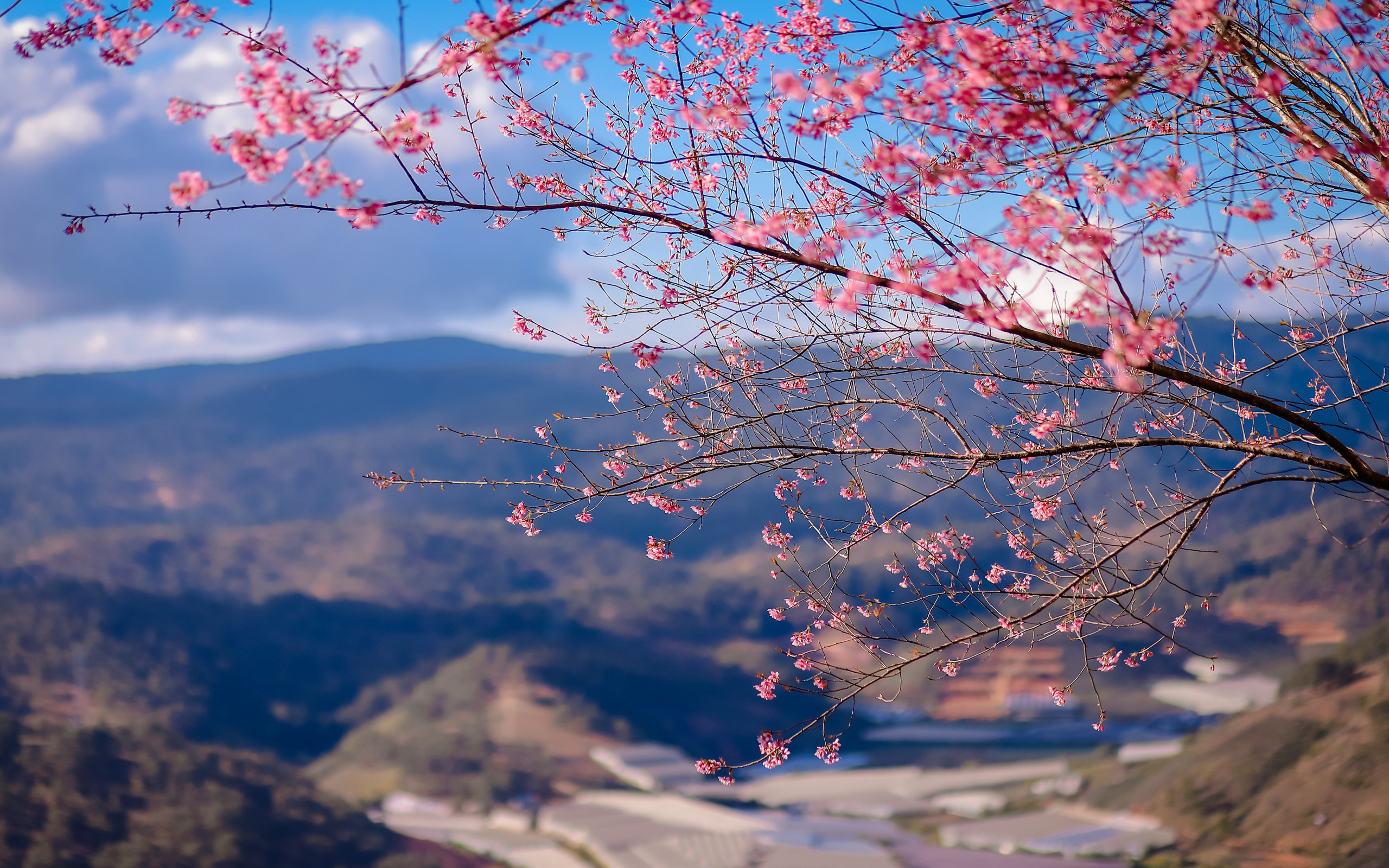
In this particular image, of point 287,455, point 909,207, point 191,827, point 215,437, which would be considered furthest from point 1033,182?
point 215,437

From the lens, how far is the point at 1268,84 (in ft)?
14.1

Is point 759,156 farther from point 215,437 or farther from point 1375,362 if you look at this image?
point 215,437

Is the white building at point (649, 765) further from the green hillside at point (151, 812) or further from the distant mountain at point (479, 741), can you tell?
the green hillside at point (151, 812)

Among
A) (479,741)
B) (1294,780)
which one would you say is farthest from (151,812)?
(1294,780)

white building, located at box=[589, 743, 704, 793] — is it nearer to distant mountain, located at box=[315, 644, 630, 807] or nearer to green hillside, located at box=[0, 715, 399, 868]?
distant mountain, located at box=[315, 644, 630, 807]

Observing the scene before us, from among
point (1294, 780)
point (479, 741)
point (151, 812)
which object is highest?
point (479, 741)

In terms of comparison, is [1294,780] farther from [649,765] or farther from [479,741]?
[479,741]

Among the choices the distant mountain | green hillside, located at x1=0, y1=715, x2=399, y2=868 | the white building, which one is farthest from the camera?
the white building

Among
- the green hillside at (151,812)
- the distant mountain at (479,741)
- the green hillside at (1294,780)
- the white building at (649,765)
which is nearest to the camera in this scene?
the green hillside at (1294,780)

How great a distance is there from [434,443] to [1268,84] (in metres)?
118

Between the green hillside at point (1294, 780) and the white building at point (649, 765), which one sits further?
the white building at point (649, 765)

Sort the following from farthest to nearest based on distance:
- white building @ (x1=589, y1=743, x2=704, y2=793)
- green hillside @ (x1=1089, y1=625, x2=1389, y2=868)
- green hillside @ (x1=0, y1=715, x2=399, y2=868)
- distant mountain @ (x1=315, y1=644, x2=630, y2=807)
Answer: white building @ (x1=589, y1=743, x2=704, y2=793)
distant mountain @ (x1=315, y1=644, x2=630, y2=807)
green hillside @ (x1=0, y1=715, x2=399, y2=868)
green hillside @ (x1=1089, y1=625, x2=1389, y2=868)

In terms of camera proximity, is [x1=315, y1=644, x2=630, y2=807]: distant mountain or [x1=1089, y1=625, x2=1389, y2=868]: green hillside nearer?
[x1=1089, y1=625, x2=1389, y2=868]: green hillside

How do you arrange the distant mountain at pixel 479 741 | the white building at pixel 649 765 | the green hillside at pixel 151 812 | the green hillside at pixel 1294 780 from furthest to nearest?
the white building at pixel 649 765 → the distant mountain at pixel 479 741 → the green hillside at pixel 151 812 → the green hillside at pixel 1294 780
